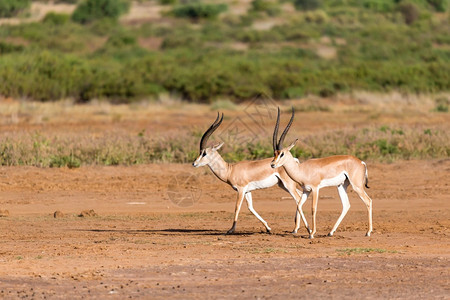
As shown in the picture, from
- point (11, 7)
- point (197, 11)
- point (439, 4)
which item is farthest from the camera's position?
point (439, 4)

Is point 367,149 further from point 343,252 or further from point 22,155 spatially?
point 343,252

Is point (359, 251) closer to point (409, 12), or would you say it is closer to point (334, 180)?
point (334, 180)

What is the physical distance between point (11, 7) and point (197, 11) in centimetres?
2383

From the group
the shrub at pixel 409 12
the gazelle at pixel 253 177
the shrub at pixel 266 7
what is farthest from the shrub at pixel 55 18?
the gazelle at pixel 253 177

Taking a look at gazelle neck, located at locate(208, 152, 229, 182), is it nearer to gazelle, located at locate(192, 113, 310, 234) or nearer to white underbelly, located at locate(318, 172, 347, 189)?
gazelle, located at locate(192, 113, 310, 234)

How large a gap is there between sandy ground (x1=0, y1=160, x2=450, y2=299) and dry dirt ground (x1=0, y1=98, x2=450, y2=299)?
0.06 feet

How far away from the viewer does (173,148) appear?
2070 centimetres

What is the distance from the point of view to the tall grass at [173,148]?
1972 cm

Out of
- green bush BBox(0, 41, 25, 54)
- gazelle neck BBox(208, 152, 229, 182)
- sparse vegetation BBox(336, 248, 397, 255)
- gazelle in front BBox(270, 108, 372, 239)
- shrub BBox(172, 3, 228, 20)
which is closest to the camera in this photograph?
sparse vegetation BBox(336, 248, 397, 255)

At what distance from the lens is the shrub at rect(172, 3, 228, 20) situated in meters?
74.4

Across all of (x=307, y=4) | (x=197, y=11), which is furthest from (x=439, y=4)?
(x=197, y=11)

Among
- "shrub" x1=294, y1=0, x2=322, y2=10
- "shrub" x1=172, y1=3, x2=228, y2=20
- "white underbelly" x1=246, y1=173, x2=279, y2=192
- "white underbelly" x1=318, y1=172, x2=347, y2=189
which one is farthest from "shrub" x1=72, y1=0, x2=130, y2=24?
"white underbelly" x1=318, y1=172, x2=347, y2=189

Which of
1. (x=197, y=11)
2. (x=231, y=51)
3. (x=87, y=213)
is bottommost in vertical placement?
(x=197, y=11)

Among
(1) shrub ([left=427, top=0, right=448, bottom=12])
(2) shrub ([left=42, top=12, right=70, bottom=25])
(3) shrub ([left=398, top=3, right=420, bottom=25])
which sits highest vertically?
(2) shrub ([left=42, top=12, right=70, bottom=25])
